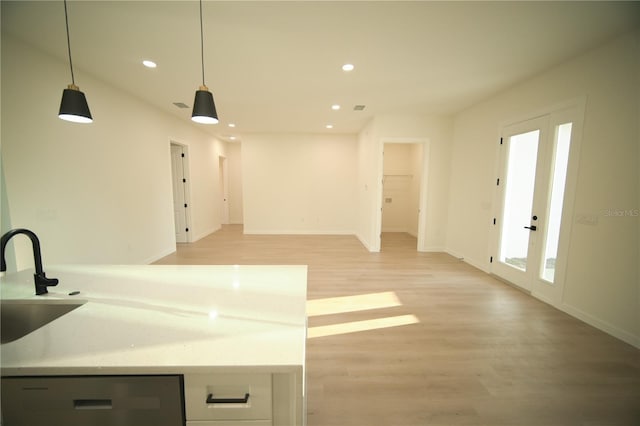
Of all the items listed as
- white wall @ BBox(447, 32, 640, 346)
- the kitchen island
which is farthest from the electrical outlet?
the kitchen island

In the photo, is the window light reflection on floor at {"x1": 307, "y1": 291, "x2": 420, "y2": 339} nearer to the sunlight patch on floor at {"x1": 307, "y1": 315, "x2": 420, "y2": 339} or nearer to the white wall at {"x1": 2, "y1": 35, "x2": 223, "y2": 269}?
the sunlight patch on floor at {"x1": 307, "y1": 315, "x2": 420, "y2": 339}

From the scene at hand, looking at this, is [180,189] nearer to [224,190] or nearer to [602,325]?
[224,190]

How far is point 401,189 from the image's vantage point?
24.7 feet

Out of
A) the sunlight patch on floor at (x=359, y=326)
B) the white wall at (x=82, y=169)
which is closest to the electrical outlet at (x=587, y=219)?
the sunlight patch on floor at (x=359, y=326)

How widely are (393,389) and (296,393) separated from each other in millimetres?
1311

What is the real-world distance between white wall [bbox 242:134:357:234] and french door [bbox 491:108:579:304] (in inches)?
153

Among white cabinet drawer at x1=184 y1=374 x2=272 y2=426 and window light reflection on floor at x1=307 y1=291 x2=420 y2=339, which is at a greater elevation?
white cabinet drawer at x1=184 y1=374 x2=272 y2=426

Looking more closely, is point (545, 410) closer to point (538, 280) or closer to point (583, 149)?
point (538, 280)

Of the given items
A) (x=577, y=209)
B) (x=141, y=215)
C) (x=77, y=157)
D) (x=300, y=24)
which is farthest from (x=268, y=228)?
(x=577, y=209)

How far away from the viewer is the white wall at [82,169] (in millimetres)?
2455

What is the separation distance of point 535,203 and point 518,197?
1.22 feet

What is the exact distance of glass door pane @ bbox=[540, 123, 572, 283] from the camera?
9.54ft

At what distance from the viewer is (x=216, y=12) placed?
2100mm

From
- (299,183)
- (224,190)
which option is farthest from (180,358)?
(224,190)
